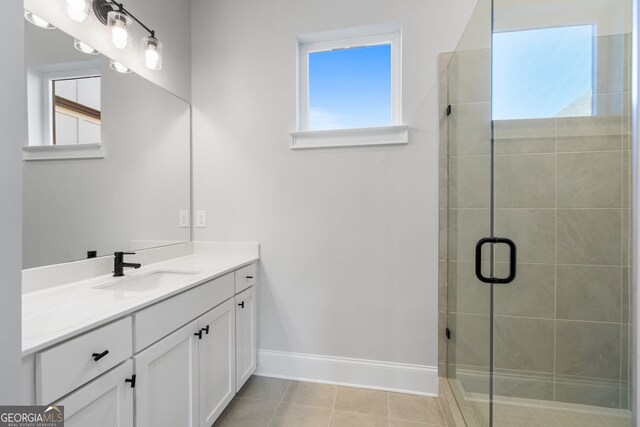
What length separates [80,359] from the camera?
0.79 meters

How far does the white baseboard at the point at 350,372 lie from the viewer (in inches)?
69.7

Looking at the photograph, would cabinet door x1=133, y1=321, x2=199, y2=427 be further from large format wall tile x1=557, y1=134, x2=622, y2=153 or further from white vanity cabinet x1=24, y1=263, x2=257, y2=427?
large format wall tile x1=557, y1=134, x2=622, y2=153

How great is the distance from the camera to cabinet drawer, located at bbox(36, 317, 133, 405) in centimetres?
70

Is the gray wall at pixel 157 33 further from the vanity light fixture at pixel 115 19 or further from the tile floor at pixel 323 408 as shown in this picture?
the tile floor at pixel 323 408

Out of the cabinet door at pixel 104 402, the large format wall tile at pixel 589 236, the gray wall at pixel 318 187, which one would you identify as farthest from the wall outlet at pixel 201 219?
the large format wall tile at pixel 589 236

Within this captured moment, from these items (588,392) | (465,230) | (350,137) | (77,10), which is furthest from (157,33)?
(588,392)

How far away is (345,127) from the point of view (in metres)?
1.91

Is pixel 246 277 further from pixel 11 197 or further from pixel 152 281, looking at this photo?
pixel 11 197

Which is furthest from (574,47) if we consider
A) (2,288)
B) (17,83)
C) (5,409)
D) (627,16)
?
(5,409)

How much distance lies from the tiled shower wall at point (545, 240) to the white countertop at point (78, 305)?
147 centimetres

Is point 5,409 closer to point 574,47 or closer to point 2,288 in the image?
point 2,288

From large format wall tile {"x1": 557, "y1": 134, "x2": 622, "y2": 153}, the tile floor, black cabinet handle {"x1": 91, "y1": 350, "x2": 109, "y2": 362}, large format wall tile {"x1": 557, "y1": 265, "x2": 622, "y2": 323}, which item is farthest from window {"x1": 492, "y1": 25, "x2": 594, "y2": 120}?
black cabinet handle {"x1": 91, "y1": 350, "x2": 109, "y2": 362}

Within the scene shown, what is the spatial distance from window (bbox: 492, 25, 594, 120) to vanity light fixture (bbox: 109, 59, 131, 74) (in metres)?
2.01

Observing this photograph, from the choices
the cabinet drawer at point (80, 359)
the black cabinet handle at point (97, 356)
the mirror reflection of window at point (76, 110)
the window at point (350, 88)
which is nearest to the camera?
the cabinet drawer at point (80, 359)
